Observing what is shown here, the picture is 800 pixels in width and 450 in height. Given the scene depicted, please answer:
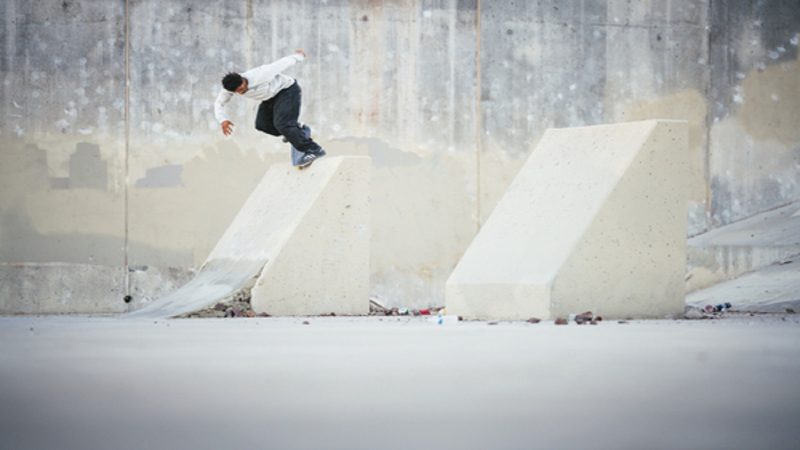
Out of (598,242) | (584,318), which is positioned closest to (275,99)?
(598,242)

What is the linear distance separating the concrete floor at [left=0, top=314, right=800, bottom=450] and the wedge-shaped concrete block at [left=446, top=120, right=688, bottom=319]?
6.25 feet

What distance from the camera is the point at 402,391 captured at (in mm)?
4105

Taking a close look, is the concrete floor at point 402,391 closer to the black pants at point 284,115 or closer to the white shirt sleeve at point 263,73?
the white shirt sleeve at point 263,73

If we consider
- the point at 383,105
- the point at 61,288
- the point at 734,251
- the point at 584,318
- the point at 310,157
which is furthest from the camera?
the point at 383,105

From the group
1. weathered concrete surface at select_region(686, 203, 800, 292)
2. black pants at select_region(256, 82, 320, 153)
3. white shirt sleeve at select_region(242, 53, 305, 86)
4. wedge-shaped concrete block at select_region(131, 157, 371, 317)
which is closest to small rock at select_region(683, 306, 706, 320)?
wedge-shaped concrete block at select_region(131, 157, 371, 317)

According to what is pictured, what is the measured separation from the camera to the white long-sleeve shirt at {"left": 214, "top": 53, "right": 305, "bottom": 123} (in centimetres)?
1028

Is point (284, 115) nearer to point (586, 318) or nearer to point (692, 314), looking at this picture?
point (586, 318)

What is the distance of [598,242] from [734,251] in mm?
6080

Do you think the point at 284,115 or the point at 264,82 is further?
the point at 284,115

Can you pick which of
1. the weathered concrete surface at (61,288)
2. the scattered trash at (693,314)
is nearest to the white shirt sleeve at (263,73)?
the scattered trash at (693,314)

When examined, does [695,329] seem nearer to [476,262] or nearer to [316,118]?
[476,262]

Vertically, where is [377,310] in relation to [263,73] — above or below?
below

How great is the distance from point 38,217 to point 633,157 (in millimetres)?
7274

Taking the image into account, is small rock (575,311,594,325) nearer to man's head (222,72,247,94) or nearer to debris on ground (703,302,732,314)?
debris on ground (703,302,732,314)
